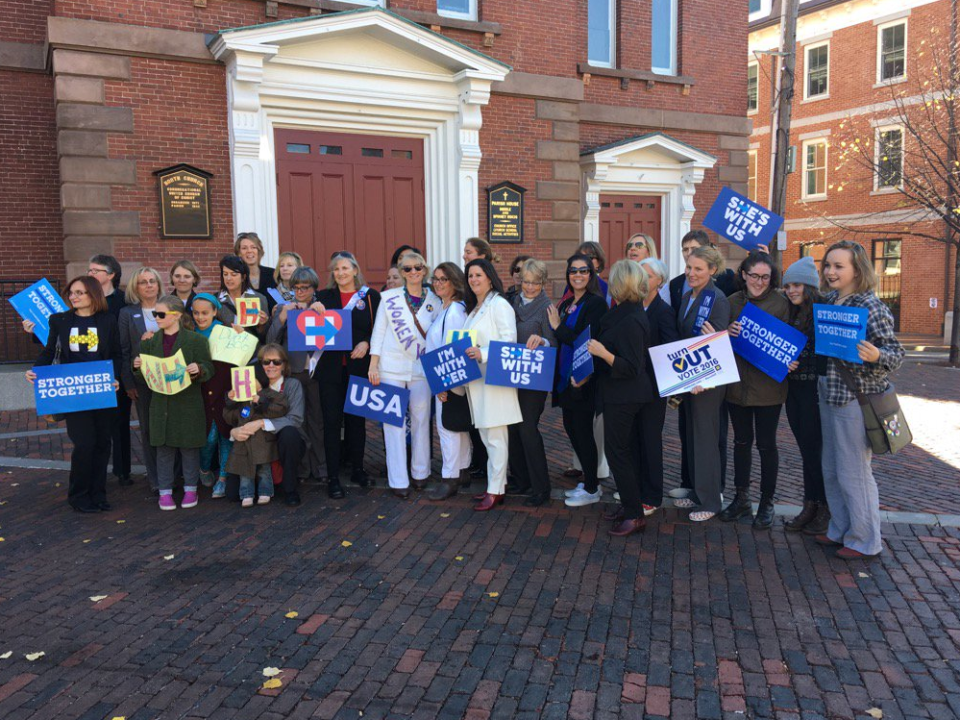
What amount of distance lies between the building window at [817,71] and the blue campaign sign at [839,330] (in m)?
26.1

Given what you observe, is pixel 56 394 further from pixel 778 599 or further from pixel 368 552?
pixel 778 599

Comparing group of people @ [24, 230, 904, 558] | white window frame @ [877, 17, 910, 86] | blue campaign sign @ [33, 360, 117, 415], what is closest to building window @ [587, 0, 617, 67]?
group of people @ [24, 230, 904, 558]

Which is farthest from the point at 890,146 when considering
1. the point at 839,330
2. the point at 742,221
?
the point at 839,330

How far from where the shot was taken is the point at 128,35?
33.2 feet

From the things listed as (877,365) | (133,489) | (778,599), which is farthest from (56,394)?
(877,365)

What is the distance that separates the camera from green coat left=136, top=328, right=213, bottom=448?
609cm

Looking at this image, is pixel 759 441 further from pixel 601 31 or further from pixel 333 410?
pixel 601 31

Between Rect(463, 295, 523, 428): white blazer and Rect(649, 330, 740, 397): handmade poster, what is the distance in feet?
3.78

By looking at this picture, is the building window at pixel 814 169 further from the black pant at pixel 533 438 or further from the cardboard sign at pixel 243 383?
the cardboard sign at pixel 243 383

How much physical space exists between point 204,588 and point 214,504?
5.72 feet

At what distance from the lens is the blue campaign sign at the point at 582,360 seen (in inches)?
222

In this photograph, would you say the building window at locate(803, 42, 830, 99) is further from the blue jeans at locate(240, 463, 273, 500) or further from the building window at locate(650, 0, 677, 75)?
the blue jeans at locate(240, 463, 273, 500)

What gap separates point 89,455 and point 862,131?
26.7 m

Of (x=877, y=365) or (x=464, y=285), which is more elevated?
(x=464, y=285)
